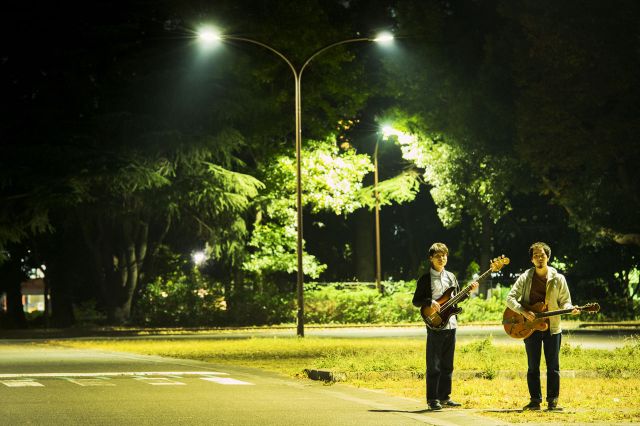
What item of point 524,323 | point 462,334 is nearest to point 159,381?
point 524,323

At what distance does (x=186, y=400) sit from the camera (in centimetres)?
1572

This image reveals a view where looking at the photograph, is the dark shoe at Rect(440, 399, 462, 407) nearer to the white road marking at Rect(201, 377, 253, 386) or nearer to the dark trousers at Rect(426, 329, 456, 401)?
the dark trousers at Rect(426, 329, 456, 401)

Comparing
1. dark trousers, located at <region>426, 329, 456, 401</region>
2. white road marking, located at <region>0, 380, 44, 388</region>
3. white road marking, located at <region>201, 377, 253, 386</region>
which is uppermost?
dark trousers, located at <region>426, 329, 456, 401</region>

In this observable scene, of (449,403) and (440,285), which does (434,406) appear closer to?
(449,403)

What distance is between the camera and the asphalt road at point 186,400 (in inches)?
532

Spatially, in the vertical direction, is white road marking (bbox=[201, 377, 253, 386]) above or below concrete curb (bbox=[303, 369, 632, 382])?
below

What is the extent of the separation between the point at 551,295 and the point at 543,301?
12 centimetres

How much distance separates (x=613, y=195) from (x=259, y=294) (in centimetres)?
1391

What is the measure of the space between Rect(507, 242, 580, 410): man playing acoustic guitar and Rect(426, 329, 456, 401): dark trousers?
862 millimetres

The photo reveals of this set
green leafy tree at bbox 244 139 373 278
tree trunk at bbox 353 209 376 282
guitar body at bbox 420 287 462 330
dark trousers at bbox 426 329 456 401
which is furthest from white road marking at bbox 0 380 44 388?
tree trunk at bbox 353 209 376 282

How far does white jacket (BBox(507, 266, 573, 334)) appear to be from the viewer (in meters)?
13.8

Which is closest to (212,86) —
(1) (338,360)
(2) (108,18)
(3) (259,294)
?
(2) (108,18)

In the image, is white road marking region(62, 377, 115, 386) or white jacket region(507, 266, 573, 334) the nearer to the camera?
white jacket region(507, 266, 573, 334)

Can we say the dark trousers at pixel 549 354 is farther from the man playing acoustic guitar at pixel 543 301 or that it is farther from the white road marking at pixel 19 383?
the white road marking at pixel 19 383
